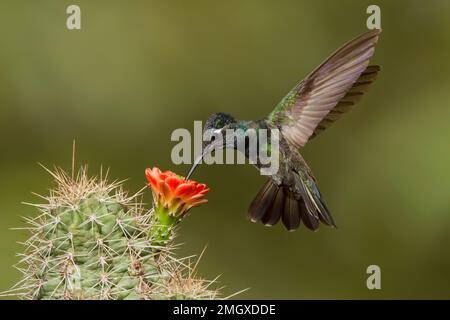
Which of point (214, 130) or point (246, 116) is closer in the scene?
point (214, 130)

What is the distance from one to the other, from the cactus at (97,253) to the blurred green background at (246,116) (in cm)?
296

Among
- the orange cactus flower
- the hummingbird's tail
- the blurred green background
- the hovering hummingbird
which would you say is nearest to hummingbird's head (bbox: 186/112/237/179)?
the hovering hummingbird

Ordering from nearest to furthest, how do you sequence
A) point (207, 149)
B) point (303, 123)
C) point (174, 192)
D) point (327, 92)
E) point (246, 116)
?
point (174, 192) → point (207, 149) → point (327, 92) → point (303, 123) → point (246, 116)

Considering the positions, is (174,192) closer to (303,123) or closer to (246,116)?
(303,123)

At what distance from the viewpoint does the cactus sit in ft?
7.62

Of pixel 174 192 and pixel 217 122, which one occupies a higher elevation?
pixel 217 122

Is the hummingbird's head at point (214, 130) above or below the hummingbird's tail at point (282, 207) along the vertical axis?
above

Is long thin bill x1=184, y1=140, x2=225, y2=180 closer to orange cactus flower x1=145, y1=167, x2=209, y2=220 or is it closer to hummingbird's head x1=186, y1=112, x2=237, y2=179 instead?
hummingbird's head x1=186, y1=112, x2=237, y2=179

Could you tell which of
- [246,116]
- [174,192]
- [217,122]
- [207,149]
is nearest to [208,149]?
[207,149]

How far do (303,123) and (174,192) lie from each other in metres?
1.05

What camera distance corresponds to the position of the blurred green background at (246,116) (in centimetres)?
554

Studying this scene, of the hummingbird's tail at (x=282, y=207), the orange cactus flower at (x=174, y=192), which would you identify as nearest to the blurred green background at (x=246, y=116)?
the hummingbird's tail at (x=282, y=207)

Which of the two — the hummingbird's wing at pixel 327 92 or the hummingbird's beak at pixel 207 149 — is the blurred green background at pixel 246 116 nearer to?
the hummingbird's wing at pixel 327 92

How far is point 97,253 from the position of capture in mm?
2396
